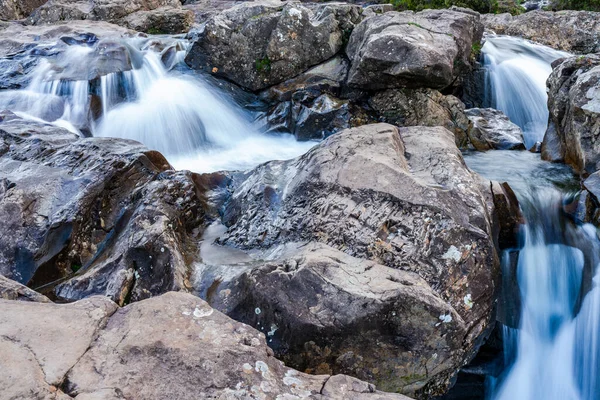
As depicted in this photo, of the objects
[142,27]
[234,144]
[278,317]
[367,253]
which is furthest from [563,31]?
[278,317]

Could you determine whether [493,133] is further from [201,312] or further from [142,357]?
[142,357]

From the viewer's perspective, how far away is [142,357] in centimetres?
258

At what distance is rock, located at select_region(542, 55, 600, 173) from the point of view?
20.9 feet

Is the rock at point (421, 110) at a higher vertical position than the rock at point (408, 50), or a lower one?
lower

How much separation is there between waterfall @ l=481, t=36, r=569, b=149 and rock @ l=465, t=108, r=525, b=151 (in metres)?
0.51

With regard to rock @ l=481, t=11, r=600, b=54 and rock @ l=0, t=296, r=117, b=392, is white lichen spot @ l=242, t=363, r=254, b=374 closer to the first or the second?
rock @ l=0, t=296, r=117, b=392

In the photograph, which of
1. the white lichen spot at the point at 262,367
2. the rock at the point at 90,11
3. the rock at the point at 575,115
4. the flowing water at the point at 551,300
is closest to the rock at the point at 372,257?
the flowing water at the point at 551,300

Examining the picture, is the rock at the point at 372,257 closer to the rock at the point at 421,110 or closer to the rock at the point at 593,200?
the rock at the point at 593,200

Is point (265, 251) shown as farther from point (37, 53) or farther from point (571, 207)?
point (37, 53)

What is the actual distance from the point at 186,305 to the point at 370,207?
1950 millimetres

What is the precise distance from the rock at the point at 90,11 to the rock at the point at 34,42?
163 centimetres

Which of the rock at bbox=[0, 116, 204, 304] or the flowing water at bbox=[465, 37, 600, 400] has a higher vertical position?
the rock at bbox=[0, 116, 204, 304]

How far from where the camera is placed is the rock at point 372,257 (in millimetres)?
3625

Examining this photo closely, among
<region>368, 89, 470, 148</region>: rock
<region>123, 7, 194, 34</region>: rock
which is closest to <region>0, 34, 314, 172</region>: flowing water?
<region>368, 89, 470, 148</region>: rock
